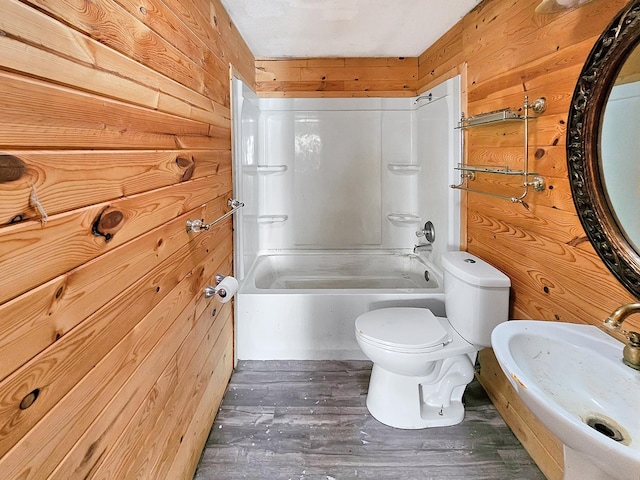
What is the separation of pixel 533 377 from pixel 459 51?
2055 millimetres

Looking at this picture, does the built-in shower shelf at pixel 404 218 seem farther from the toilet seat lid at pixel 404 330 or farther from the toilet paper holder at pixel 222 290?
the toilet paper holder at pixel 222 290

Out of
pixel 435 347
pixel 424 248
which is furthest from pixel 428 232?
pixel 435 347

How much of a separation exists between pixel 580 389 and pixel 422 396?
101 cm

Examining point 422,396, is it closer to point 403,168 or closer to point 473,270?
point 473,270

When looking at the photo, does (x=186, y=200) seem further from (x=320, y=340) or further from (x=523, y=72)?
(x=523, y=72)

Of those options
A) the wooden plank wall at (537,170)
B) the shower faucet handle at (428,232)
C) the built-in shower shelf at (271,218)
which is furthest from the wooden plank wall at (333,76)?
the shower faucet handle at (428,232)

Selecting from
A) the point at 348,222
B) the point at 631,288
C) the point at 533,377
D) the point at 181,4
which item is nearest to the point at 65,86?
the point at 181,4

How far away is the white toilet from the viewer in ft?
5.95

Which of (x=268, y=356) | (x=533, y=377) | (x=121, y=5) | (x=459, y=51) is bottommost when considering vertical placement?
(x=268, y=356)

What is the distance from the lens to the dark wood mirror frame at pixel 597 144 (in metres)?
1.09

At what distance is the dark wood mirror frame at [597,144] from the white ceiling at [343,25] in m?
1.20

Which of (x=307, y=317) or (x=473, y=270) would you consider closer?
(x=473, y=270)

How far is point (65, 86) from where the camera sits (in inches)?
29.4

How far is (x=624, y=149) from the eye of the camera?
44.1 inches
